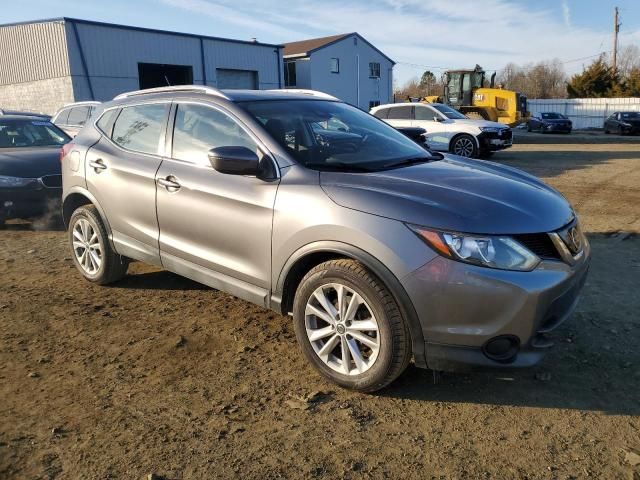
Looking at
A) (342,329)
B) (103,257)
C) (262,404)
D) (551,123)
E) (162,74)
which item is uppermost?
(162,74)

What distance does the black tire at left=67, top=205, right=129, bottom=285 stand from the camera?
4.81 metres

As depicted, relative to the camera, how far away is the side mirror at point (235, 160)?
10.9 ft

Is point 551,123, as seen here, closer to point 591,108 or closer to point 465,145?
point 591,108

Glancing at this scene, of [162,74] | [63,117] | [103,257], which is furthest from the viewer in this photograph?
[162,74]

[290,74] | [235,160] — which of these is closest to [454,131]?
[235,160]

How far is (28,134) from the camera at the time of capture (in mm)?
8516

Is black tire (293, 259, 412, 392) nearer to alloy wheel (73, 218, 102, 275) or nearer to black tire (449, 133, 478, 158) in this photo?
alloy wheel (73, 218, 102, 275)

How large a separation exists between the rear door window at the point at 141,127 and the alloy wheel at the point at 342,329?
1.98 metres

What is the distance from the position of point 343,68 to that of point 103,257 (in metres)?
40.4

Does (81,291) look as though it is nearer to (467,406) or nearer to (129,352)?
(129,352)

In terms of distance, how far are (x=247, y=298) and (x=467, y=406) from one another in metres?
1.58

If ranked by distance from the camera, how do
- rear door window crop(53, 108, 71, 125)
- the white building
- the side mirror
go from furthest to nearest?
the white building
rear door window crop(53, 108, 71, 125)
the side mirror

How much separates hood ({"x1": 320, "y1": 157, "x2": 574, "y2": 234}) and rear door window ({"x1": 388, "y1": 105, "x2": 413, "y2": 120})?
12.7 metres

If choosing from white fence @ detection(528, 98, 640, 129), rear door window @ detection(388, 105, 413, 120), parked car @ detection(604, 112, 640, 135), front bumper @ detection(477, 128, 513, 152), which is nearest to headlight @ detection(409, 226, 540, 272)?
front bumper @ detection(477, 128, 513, 152)
